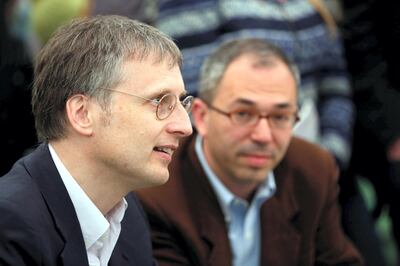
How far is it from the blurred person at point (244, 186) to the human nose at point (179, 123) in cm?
92

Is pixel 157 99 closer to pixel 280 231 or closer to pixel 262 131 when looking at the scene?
pixel 262 131

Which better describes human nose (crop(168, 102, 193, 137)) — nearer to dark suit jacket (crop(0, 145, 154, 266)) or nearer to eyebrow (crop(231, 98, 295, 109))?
dark suit jacket (crop(0, 145, 154, 266))

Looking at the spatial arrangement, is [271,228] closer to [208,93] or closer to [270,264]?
[270,264]

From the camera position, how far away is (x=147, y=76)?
254 centimetres

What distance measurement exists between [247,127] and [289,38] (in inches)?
31.5

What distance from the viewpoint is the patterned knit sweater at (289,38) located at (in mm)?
4148

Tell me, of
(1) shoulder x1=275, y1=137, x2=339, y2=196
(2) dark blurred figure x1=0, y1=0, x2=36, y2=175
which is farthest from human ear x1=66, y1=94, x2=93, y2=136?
(2) dark blurred figure x1=0, y1=0, x2=36, y2=175

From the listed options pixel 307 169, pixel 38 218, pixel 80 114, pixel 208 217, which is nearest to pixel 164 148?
pixel 80 114

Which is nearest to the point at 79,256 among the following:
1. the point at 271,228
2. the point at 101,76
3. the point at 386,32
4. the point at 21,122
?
A: the point at 101,76

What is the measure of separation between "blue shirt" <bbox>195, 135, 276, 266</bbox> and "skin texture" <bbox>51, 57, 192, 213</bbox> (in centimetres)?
107

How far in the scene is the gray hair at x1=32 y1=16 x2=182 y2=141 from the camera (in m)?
2.51

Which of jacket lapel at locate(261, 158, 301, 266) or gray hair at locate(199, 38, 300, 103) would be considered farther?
gray hair at locate(199, 38, 300, 103)

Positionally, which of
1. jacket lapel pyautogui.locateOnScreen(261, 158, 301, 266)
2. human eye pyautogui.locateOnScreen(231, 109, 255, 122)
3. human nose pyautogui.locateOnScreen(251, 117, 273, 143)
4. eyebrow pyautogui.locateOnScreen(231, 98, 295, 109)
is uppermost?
eyebrow pyautogui.locateOnScreen(231, 98, 295, 109)

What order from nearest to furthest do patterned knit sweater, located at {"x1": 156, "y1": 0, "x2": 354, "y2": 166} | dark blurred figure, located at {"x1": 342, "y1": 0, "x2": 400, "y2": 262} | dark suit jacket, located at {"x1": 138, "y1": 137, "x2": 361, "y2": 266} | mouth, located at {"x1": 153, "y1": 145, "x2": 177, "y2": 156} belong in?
mouth, located at {"x1": 153, "y1": 145, "x2": 177, "y2": 156} → dark suit jacket, located at {"x1": 138, "y1": 137, "x2": 361, "y2": 266} → patterned knit sweater, located at {"x1": 156, "y1": 0, "x2": 354, "y2": 166} → dark blurred figure, located at {"x1": 342, "y1": 0, "x2": 400, "y2": 262}
